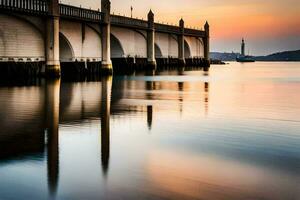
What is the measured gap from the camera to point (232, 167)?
8820 mm

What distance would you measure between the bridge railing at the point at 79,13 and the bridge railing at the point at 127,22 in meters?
5.05

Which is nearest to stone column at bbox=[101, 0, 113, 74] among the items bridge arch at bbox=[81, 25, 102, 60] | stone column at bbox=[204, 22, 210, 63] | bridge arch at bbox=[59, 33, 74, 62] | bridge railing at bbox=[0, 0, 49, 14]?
bridge arch at bbox=[81, 25, 102, 60]

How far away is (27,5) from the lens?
39156 mm

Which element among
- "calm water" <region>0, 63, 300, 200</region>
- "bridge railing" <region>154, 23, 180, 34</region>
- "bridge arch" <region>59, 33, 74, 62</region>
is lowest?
"calm water" <region>0, 63, 300, 200</region>

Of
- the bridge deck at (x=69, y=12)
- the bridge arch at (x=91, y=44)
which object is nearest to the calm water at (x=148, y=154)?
the bridge deck at (x=69, y=12)

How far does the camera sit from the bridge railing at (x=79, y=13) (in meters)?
45.0

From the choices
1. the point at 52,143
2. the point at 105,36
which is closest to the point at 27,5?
the point at 105,36

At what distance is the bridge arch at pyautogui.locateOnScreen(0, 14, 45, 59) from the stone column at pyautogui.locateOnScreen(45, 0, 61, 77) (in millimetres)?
Answer: 804

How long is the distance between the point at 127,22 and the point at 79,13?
47.7 feet

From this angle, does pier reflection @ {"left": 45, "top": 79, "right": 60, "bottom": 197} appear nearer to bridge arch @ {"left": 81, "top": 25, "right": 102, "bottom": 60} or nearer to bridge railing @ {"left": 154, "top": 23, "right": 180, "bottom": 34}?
bridge arch @ {"left": 81, "top": 25, "right": 102, "bottom": 60}

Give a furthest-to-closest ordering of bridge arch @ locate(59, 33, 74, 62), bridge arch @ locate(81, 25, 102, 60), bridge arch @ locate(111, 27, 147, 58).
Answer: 1. bridge arch @ locate(111, 27, 147, 58)
2. bridge arch @ locate(81, 25, 102, 60)
3. bridge arch @ locate(59, 33, 74, 62)

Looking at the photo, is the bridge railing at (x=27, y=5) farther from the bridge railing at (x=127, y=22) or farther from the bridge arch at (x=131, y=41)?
the bridge arch at (x=131, y=41)

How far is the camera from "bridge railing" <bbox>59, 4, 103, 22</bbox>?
4500 cm

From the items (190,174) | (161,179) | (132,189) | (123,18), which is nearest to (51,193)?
(132,189)
